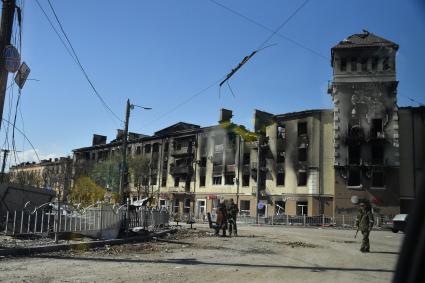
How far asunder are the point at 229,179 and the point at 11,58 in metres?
49.9

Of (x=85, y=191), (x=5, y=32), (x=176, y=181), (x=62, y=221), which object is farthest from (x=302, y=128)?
(x=5, y=32)

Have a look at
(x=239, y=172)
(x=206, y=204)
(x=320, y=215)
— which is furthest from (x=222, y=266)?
(x=206, y=204)

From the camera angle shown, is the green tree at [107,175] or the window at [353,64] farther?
the green tree at [107,175]

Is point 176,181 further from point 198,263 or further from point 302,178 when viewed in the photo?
point 198,263

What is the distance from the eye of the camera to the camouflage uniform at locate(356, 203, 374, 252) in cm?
1628

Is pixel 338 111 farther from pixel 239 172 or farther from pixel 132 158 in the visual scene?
pixel 132 158

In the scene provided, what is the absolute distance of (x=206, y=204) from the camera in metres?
64.4

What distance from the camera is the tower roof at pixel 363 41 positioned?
51375mm

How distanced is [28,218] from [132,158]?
55.8 m

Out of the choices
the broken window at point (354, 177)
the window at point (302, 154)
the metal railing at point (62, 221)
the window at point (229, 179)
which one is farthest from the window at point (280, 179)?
the metal railing at point (62, 221)

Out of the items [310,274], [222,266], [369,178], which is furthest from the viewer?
[369,178]

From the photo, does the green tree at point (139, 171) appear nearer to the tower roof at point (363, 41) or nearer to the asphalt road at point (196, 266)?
the tower roof at point (363, 41)

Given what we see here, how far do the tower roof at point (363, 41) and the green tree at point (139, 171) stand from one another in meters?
33.5

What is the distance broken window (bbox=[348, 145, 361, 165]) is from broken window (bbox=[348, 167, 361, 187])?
797 mm
